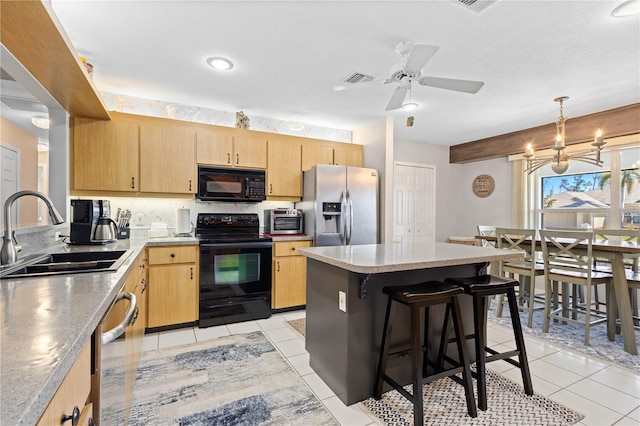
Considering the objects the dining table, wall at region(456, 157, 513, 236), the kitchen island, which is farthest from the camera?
wall at region(456, 157, 513, 236)

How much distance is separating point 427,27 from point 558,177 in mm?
4029

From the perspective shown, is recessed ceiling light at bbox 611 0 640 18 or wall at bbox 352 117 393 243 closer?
recessed ceiling light at bbox 611 0 640 18

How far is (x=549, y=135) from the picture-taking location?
172 inches

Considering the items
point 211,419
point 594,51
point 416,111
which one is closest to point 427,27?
point 594,51

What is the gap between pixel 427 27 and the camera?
2.22 metres

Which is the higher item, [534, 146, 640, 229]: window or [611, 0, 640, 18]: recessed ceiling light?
[611, 0, 640, 18]: recessed ceiling light

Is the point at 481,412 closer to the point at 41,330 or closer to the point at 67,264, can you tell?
the point at 41,330

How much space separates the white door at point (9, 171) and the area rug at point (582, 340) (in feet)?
14.4

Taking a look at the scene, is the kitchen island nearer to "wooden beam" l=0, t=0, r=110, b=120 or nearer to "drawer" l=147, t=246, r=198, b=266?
"drawer" l=147, t=246, r=198, b=266

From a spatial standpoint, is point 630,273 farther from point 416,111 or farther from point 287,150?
point 287,150

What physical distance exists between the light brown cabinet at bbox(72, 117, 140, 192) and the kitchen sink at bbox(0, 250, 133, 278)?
136 centimetres

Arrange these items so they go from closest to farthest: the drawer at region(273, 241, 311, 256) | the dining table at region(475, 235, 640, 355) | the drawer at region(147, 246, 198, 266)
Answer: the dining table at region(475, 235, 640, 355), the drawer at region(147, 246, 198, 266), the drawer at region(273, 241, 311, 256)

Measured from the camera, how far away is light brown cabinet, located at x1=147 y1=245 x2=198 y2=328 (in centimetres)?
310

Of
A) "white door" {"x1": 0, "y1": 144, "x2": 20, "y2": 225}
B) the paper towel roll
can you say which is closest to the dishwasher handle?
"white door" {"x1": 0, "y1": 144, "x2": 20, "y2": 225}
